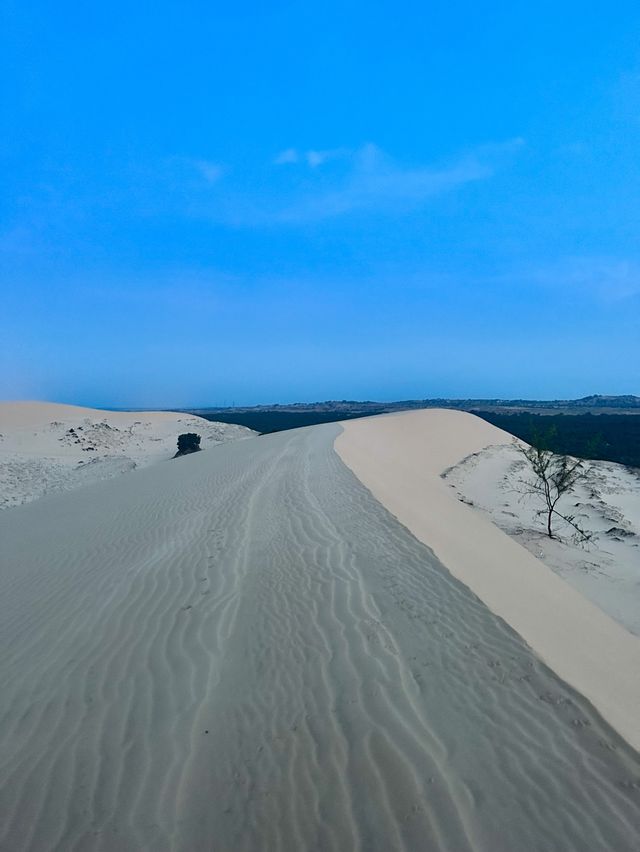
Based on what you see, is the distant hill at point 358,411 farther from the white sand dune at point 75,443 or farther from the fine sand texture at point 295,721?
the fine sand texture at point 295,721

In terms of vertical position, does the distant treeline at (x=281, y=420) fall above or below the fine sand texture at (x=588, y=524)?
above

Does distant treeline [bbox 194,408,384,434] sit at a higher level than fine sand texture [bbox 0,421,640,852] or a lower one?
higher

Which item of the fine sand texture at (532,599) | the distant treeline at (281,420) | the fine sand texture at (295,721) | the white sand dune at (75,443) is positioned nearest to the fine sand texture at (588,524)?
the fine sand texture at (532,599)

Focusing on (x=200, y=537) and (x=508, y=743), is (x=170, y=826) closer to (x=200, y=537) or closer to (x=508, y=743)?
(x=508, y=743)

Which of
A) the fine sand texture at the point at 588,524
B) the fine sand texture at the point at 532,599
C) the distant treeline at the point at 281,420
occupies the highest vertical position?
the distant treeline at the point at 281,420

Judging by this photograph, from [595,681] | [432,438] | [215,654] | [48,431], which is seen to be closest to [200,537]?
[215,654]

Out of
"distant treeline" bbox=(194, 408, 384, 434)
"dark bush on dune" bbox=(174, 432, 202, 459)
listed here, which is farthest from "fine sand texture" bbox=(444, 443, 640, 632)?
"distant treeline" bbox=(194, 408, 384, 434)

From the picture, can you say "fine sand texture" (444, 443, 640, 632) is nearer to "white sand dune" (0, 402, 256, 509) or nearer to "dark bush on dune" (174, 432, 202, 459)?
"dark bush on dune" (174, 432, 202, 459)
